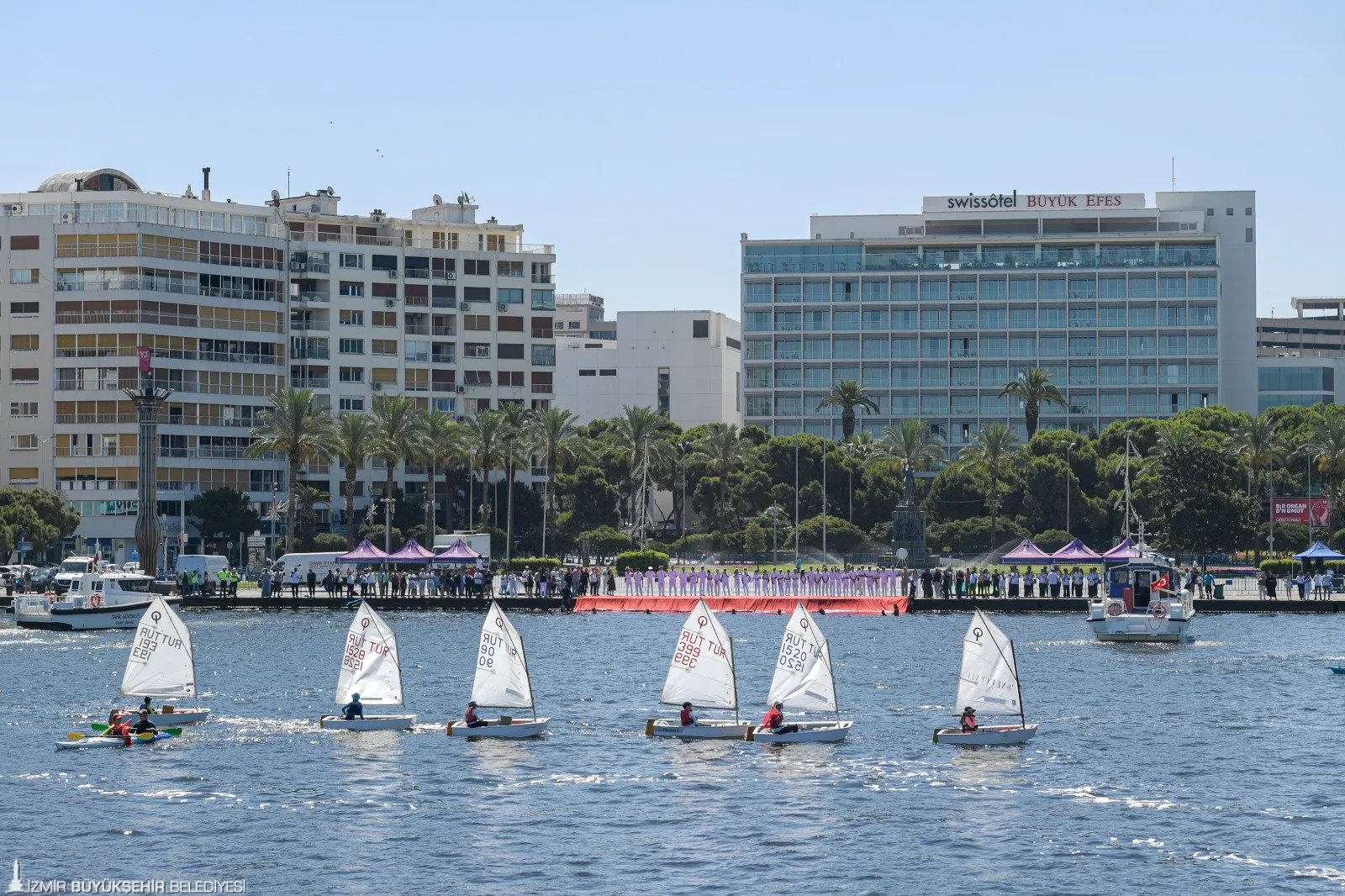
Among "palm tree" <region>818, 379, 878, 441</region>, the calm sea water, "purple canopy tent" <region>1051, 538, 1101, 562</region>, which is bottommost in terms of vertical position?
the calm sea water

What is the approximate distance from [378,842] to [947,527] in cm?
12430

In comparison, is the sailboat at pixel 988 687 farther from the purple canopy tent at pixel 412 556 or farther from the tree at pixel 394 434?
the tree at pixel 394 434

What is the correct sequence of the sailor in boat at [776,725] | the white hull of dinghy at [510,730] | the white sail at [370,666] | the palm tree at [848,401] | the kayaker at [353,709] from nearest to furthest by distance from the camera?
the sailor in boat at [776,725]
the white hull of dinghy at [510,730]
the kayaker at [353,709]
the white sail at [370,666]
the palm tree at [848,401]

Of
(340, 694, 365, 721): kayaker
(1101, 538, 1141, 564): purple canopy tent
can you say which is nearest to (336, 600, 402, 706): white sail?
(340, 694, 365, 721): kayaker

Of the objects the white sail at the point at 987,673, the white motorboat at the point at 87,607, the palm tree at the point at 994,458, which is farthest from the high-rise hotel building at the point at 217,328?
the white sail at the point at 987,673

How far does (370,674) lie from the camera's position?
60562mm

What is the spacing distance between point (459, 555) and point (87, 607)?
2530 centimetres

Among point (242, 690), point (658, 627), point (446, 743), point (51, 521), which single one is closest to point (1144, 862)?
point (446, 743)

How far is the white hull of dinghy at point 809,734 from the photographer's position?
54969 mm

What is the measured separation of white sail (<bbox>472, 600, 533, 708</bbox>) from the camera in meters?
57.8

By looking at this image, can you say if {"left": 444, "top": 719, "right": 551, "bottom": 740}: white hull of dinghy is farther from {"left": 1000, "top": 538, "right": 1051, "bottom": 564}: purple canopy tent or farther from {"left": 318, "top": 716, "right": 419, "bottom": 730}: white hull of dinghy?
{"left": 1000, "top": 538, "right": 1051, "bottom": 564}: purple canopy tent

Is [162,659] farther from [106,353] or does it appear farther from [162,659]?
[106,353]

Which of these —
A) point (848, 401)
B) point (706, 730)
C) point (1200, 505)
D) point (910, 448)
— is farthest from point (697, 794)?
point (848, 401)

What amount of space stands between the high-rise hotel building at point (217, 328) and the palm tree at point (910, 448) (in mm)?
32722
